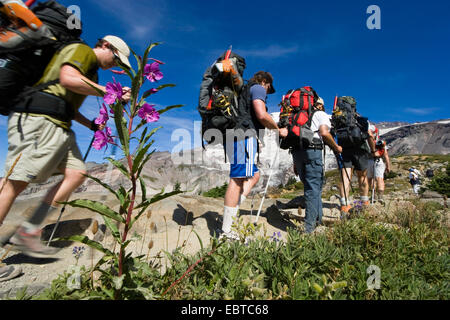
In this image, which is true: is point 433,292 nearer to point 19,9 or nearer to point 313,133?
point 313,133

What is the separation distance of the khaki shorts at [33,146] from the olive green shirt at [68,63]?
12cm

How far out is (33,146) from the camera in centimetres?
256

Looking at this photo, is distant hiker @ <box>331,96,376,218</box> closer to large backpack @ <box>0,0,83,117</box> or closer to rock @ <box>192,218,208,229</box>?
rock @ <box>192,218,208,229</box>

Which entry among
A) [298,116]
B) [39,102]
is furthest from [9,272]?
[298,116]

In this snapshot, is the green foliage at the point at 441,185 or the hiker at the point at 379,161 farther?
the green foliage at the point at 441,185

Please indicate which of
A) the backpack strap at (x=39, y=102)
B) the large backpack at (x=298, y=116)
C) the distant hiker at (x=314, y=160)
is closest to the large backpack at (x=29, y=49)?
the backpack strap at (x=39, y=102)

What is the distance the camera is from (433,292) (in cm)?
185

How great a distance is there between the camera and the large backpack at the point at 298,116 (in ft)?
13.9

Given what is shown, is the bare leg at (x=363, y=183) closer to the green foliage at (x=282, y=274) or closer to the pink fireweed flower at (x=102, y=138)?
the green foliage at (x=282, y=274)

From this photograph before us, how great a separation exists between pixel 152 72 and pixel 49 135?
1795 mm

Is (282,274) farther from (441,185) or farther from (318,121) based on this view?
(441,185)

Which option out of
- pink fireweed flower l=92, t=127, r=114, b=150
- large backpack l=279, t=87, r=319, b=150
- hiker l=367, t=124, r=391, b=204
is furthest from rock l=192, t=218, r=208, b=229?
hiker l=367, t=124, r=391, b=204
